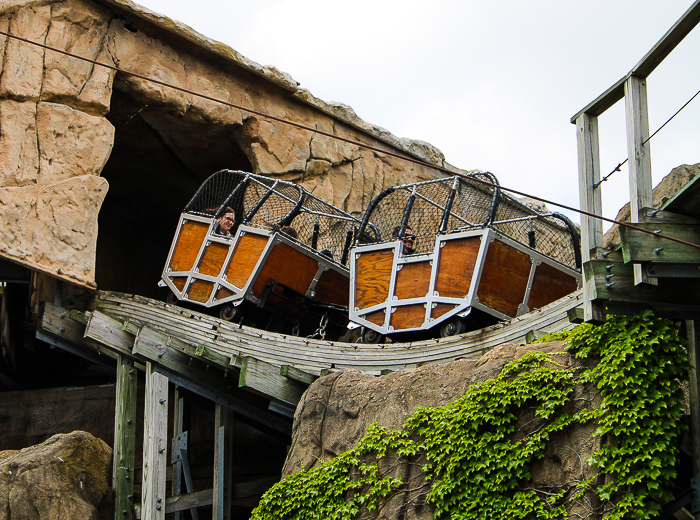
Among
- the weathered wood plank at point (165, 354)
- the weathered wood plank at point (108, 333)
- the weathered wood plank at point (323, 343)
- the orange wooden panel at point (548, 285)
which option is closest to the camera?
the weathered wood plank at point (323, 343)

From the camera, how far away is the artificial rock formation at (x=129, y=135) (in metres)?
10.4

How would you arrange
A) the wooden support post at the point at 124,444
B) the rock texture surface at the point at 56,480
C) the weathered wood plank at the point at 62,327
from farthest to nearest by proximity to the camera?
the weathered wood plank at the point at 62,327
the wooden support post at the point at 124,444
the rock texture surface at the point at 56,480

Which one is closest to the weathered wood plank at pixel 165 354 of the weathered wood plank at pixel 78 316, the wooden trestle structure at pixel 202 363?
the wooden trestle structure at pixel 202 363

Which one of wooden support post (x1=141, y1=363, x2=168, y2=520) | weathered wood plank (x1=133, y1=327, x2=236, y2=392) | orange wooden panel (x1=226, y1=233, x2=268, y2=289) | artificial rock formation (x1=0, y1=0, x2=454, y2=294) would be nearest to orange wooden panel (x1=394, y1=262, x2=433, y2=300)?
orange wooden panel (x1=226, y1=233, x2=268, y2=289)

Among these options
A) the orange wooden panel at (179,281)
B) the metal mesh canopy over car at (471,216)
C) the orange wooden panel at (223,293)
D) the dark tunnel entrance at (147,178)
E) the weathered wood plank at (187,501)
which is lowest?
the weathered wood plank at (187,501)

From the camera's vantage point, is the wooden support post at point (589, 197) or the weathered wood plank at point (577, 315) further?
the weathered wood plank at point (577, 315)

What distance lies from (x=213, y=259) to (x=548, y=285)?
392 centimetres

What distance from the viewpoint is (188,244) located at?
34.3 feet

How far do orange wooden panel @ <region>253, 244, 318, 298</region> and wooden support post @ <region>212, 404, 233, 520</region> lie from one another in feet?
4.67

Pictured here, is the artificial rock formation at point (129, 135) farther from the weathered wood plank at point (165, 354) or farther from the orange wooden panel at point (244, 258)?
the orange wooden panel at point (244, 258)

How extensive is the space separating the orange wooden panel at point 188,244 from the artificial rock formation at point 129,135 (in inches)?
42.0

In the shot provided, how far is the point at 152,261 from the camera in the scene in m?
16.8

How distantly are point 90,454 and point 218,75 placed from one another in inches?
244

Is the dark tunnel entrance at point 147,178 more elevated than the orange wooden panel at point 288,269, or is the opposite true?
the dark tunnel entrance at point 147,178
